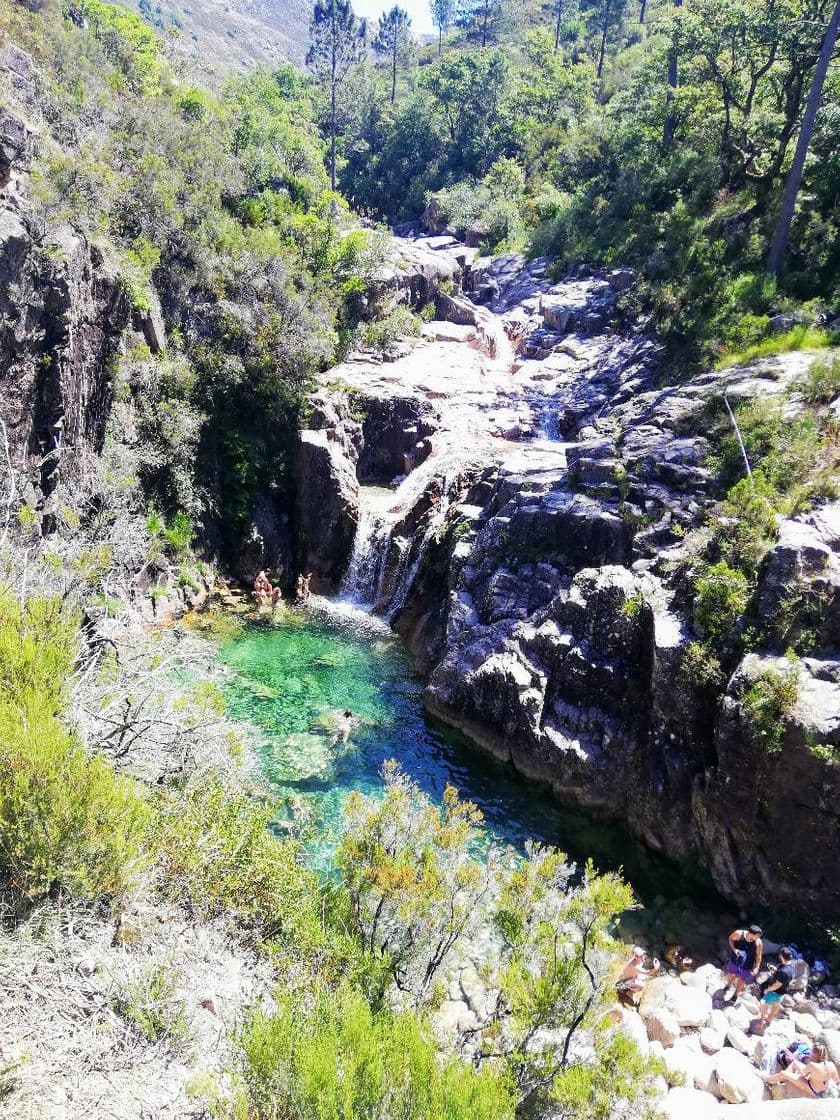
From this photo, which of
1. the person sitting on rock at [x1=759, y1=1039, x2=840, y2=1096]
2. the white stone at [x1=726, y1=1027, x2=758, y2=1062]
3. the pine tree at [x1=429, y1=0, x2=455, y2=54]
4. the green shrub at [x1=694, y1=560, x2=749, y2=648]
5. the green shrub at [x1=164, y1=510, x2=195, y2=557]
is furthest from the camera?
the pine tree at [x1=429, y1=0, x2=455, y2=54]

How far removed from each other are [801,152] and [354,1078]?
22891 millimetres

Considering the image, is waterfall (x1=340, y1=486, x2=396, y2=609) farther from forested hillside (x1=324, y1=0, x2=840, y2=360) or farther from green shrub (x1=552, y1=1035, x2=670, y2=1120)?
green shrub (x1=552, y1=1035, x2=670, y2=1120)

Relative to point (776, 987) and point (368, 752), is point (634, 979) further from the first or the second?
point (368, 752)

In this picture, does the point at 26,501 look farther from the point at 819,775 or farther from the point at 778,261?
the point at 778,261

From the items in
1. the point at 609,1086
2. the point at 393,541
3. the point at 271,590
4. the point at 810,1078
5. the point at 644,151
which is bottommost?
the point at 810,1078

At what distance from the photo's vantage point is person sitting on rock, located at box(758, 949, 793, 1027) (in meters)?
8.23

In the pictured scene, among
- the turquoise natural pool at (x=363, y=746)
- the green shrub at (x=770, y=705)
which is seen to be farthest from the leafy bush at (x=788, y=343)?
the turquoise natural pool at (x=363, y=746)

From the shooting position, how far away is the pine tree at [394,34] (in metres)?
63.9

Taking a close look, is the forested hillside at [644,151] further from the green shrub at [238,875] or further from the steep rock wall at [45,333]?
the green shrub at [238,875]

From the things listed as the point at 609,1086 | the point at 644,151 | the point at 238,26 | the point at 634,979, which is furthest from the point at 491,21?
the point at 609,1086

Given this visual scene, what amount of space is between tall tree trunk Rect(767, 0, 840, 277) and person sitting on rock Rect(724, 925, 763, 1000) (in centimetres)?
1719

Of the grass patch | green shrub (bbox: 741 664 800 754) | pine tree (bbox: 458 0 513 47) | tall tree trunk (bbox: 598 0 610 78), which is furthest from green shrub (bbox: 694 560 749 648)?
pine tree (bbox: 458 0 513 47)

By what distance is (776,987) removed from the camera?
335 inches

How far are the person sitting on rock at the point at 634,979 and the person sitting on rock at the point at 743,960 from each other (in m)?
0.98
